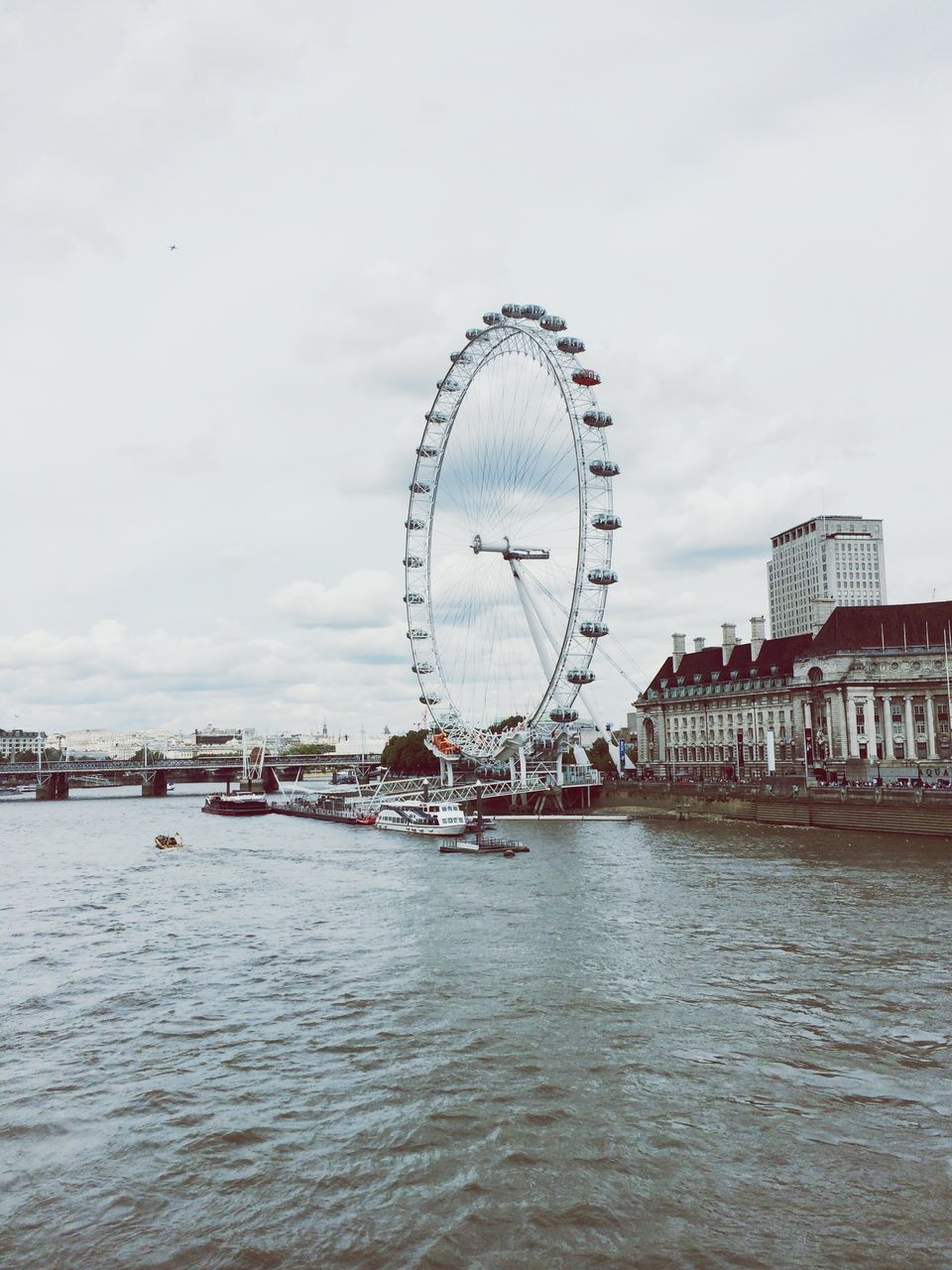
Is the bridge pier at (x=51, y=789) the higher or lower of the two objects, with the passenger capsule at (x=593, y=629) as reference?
lower

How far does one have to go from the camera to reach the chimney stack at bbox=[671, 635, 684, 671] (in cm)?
11697

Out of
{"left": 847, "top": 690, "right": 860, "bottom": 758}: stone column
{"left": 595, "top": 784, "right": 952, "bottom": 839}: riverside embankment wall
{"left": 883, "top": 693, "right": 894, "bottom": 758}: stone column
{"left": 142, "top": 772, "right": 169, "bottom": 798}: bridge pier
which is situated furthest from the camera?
{"left": 142, "top": 772, "right": 169, "bottom": 798}: bridge pier

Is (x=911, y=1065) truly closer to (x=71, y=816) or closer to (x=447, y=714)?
(x=447, y=714)

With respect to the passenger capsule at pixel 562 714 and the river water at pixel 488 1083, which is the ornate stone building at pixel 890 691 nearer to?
the passenger capsule at pixel 562 714

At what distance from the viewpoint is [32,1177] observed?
1453cm

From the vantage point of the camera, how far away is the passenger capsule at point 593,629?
2955 inches

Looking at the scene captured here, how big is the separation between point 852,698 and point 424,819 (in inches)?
1438

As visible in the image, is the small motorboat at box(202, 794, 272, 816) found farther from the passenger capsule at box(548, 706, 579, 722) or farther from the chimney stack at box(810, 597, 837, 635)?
the chimney stack at box(810, 597, 837, 635)

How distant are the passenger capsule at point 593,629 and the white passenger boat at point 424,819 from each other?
15.6 meters

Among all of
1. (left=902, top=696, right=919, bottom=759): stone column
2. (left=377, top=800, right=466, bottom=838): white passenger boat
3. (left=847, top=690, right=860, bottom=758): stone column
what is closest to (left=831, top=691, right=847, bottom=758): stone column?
(left=847, top=690, right=860, bottom=758): stone column

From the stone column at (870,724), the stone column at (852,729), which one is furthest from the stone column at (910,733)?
the stone column at (852,729)

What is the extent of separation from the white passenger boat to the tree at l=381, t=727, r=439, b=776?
5241cm

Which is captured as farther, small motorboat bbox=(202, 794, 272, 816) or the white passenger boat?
small motorboat bbox=(202, 794, 272, 816)

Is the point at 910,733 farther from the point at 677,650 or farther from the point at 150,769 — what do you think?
the point at 150,769
